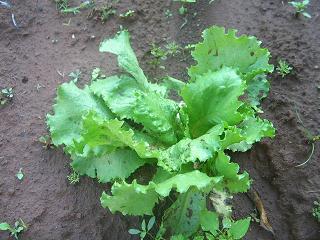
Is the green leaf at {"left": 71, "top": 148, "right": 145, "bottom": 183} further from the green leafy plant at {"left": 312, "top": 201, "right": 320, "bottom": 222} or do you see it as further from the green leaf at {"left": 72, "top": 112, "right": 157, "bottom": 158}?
the green leafy plant at {"left": 312, "top": 201, "right": 320, "bottom": 222}

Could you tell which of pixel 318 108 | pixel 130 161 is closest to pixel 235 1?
pixel 318 108

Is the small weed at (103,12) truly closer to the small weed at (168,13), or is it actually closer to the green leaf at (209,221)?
the small weed at (168,13)

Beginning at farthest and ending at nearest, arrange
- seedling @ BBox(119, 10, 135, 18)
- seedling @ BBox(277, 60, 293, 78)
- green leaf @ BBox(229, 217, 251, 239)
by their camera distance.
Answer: seedling @ BBox(119, 10, 135, 18)
seedling @ BBox(277, 60, 293, 78)
green leaf @ BBox(229, 217, 251, 239)

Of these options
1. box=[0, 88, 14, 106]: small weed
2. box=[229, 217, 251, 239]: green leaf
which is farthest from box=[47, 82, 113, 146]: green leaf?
box=[229, 217, 251, 239]: green leaf

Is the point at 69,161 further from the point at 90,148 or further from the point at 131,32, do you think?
the point at 131,32

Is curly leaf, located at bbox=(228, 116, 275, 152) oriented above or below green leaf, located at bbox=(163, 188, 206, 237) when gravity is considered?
above

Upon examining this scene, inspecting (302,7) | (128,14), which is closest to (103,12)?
(128,14)

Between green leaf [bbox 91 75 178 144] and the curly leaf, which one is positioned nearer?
the curly leaf

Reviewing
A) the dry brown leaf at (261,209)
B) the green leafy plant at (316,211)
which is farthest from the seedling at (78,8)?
the green leafy plant at (316,211)
